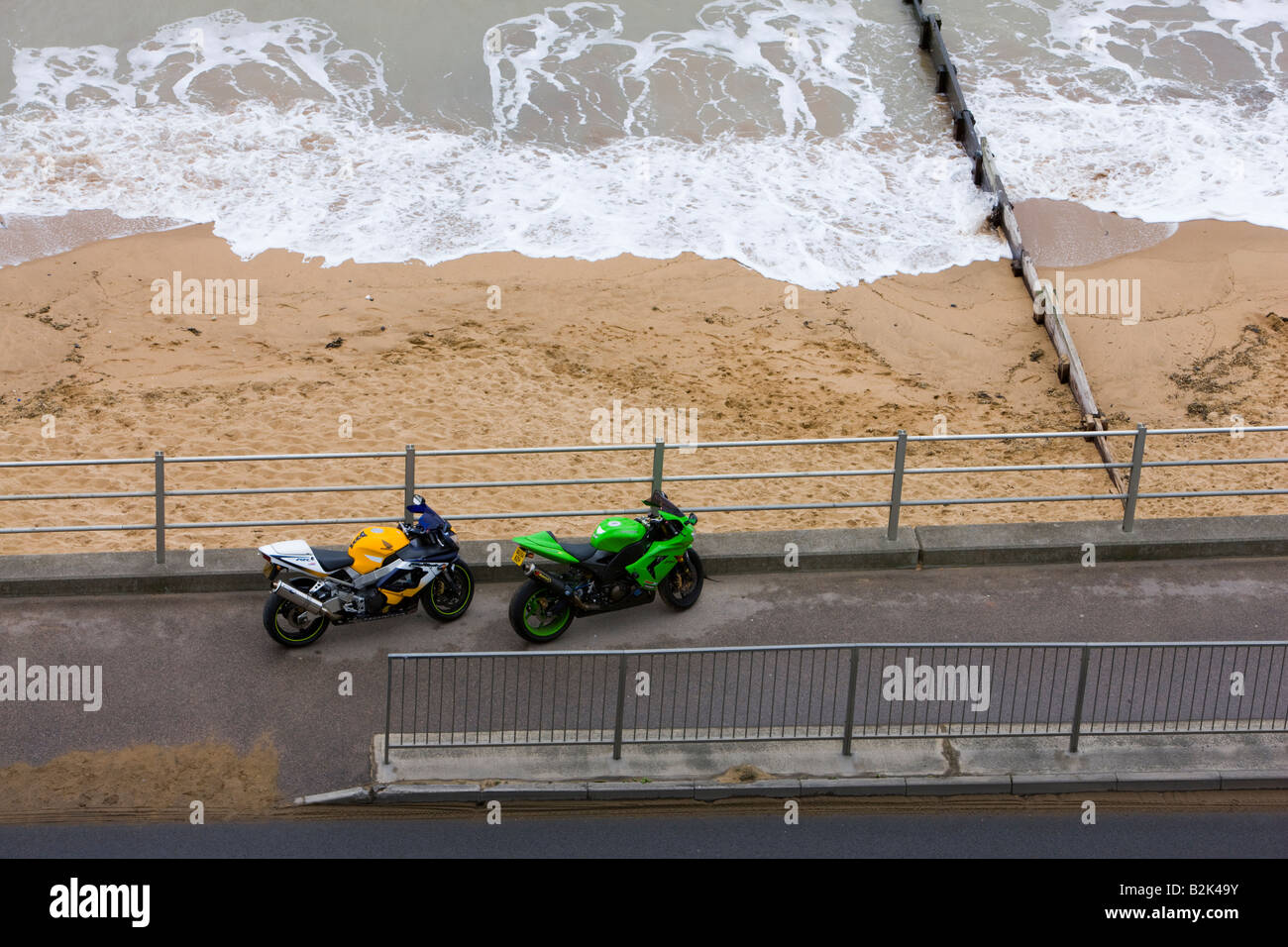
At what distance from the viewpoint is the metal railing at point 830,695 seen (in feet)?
33.0

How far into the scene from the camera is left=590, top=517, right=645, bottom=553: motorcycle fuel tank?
37.0 ft

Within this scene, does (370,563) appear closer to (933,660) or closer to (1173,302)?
(933,660)

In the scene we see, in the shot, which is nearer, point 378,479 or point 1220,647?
point 1220,647

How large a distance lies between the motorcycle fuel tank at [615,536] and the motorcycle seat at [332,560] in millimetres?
2004

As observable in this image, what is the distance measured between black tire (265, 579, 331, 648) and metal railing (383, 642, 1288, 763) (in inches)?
32.6

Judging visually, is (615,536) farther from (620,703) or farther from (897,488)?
(897,488)

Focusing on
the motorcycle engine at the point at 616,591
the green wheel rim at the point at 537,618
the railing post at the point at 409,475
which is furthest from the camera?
the railing post at the point at 409,475

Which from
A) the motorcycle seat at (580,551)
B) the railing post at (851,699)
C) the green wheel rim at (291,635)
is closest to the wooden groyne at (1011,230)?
the railing post at (851,699)

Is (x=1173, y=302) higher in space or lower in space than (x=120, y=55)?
lower

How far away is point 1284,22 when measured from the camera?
30875 mm

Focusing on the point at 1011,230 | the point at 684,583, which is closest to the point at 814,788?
the point at 684,583

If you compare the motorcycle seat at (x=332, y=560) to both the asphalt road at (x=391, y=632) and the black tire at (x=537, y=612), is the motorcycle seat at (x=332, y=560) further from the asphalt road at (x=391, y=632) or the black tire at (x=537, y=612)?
the black tire at (x=537, y=612)

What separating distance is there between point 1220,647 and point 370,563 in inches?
268

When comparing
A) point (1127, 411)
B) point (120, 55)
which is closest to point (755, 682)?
point (1127, 411)
